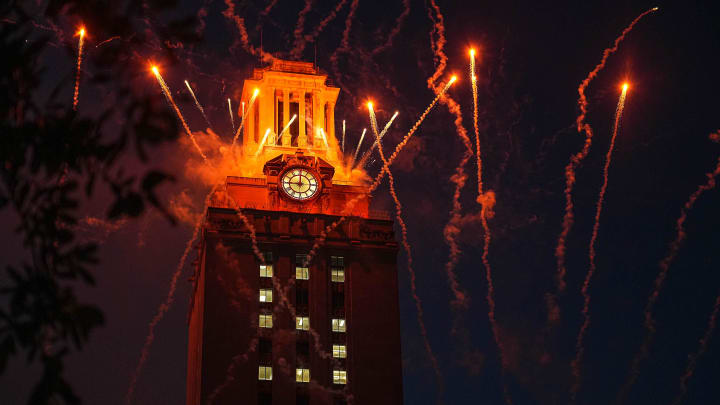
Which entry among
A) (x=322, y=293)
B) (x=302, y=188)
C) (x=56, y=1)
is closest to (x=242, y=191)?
(x=302, y=188)

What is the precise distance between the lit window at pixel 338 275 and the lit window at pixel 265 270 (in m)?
7.04

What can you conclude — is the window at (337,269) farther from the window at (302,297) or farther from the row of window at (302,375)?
the row of window at (302,375)

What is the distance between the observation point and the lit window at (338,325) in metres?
130

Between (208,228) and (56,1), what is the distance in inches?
4381

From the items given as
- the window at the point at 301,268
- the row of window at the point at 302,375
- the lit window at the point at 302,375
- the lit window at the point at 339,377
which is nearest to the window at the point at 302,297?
the window at the point at 301,268

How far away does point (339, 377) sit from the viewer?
419 feet

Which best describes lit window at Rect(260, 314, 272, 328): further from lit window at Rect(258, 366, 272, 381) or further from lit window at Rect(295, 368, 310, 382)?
lit window at Rect(295, 368, 310, 382)

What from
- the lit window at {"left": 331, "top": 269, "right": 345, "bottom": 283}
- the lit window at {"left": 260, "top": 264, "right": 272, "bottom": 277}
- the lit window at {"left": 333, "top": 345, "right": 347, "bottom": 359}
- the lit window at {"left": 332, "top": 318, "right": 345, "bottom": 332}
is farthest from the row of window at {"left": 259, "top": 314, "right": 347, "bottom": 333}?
the lit window at {"left": 260, "top": 264, "right": 272, "bottom": 277}

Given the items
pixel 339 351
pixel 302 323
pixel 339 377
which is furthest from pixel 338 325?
pixel 339 377

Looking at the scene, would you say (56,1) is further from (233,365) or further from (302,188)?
(302,188)

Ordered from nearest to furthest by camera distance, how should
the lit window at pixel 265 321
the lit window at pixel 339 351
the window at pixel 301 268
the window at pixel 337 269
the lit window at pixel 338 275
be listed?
the lit window at pixel 265 321 → the lit window at pixel 339 351 → the window at pixel 301 268 → the lit window at pixel 338 275 → the window at pixel 337 269

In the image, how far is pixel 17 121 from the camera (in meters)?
20.4

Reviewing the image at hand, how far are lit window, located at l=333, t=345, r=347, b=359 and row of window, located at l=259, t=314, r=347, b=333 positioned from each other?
182 cm

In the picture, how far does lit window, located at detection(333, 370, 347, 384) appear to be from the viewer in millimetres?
127062
